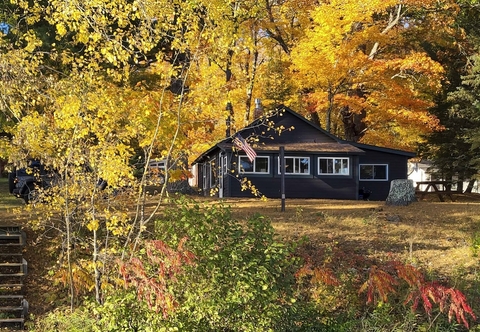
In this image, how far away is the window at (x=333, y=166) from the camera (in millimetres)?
27281

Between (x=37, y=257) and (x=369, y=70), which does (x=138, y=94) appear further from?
(x=369, y=70)

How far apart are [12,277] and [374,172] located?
22.2 m

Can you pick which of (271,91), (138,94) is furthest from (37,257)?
(271,91)

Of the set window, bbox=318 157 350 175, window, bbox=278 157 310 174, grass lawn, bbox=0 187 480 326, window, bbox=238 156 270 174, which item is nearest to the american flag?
grass lawn, bbox=0 187 480 326

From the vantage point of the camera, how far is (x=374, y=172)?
97.9ft

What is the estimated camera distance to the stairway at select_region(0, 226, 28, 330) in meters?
9.24

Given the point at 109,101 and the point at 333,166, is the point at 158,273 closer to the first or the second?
the point at 109,101

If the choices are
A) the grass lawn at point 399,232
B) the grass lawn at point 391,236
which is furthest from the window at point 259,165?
the grass lawn at point 391,236

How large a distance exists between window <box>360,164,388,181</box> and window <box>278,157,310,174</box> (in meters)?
3.98

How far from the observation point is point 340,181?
1069 inches

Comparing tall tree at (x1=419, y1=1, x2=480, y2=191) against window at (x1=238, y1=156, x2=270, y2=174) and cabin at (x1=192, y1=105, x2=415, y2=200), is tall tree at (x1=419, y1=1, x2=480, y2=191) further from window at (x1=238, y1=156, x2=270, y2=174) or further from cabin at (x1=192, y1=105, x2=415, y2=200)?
window at (x1=238, y1=156, x2=270, y2=174)

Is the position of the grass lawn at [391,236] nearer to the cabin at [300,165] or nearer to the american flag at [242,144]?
the american flag at [242,144]

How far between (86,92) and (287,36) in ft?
78.5

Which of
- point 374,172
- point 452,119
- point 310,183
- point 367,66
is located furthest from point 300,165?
point 452,119
